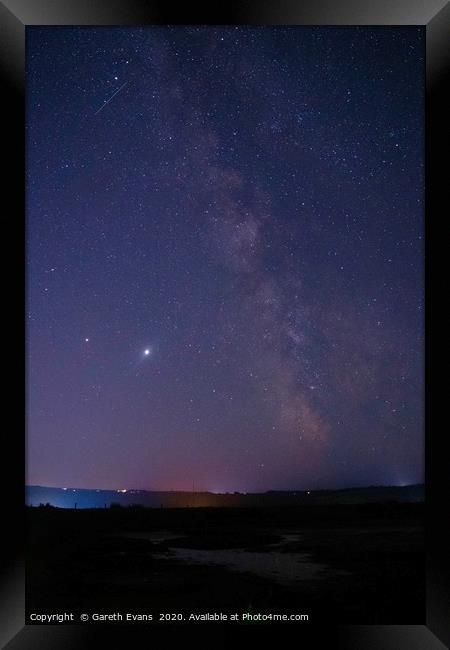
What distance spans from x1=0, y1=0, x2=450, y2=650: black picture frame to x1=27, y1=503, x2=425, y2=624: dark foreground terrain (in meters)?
0.10

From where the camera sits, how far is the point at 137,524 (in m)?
1.94

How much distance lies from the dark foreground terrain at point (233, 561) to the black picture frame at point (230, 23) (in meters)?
0.10

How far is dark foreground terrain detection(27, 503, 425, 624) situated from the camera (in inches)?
67.9

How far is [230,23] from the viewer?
1577 millimetres

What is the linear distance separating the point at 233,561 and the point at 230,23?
5.57 ft

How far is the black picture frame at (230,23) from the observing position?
1.54m

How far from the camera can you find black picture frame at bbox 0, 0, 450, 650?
1.54m

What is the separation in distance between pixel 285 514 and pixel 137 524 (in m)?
0.52

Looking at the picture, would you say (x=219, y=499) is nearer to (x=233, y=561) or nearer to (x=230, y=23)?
(x=233, y=561)

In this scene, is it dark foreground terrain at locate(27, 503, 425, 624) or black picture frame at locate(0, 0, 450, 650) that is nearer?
black picture frame at locate(0, 0, 450, 650)

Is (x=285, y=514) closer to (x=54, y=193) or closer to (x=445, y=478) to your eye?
(x=445, y=478)

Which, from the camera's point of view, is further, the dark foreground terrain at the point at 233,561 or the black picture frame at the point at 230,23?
the dark foreground terrain at the point at 233,561

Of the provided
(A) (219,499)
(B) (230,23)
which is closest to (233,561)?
(A) (219,499)

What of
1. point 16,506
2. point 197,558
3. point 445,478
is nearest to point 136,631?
point 197,558
